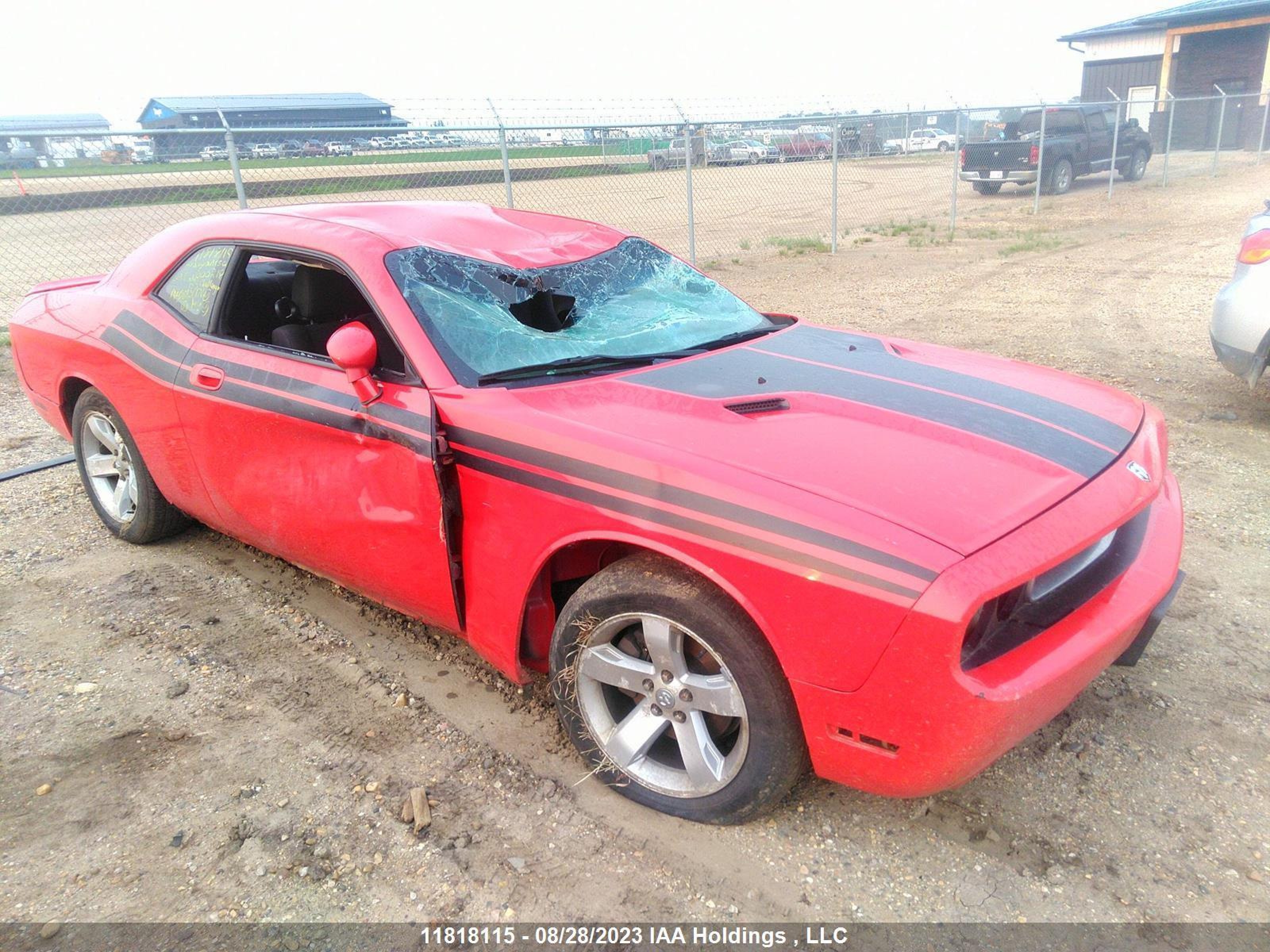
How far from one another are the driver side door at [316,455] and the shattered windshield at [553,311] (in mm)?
174

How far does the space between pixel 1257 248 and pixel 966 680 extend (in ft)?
15.1

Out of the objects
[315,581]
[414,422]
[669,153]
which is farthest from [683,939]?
[669,153]

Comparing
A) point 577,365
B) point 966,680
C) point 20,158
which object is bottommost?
point 966,680

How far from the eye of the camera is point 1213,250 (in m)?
12.1

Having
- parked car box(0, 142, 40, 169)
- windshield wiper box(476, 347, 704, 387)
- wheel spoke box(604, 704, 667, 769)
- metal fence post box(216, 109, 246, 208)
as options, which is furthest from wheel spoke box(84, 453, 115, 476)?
parked car box(0, 142, 40, 169)

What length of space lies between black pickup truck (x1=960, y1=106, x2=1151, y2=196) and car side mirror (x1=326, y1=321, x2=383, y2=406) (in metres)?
18.4

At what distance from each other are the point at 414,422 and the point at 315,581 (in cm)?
164

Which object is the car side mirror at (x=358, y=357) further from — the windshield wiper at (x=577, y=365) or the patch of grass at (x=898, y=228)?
the patch of grass at (x=898, y=228)

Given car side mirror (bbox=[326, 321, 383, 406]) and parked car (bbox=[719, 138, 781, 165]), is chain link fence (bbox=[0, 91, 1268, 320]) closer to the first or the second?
parked car (bbox=[719, 138, 781, 165])

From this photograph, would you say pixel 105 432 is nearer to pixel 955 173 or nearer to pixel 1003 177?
pixel 955 173

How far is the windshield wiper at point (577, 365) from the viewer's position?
108 inches

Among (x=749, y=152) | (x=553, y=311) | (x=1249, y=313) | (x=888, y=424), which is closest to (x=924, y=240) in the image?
(x=749, y=152)

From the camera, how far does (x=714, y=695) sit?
7.56 ft

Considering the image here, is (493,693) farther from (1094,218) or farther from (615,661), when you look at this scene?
(1094,218)
